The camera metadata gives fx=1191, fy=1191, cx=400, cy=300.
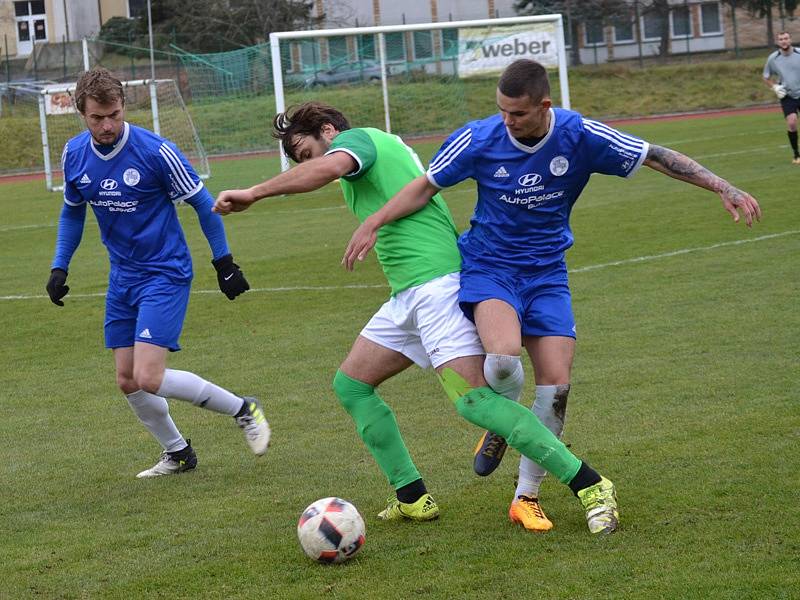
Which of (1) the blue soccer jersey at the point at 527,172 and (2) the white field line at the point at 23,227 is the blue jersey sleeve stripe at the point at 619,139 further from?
(2) the white field line at the point at 23,227

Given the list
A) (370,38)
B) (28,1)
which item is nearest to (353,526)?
(370,38)

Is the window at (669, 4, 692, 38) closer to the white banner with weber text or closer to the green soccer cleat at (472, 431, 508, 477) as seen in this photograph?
the white banner with weber text

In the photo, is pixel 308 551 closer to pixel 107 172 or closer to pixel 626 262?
pixel 107 172

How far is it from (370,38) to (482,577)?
89.3ft

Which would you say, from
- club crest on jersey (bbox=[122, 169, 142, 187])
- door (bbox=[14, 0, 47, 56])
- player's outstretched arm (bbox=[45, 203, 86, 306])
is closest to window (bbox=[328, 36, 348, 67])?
player's outstretched arm (bbox=[45, 203, 86, 306])

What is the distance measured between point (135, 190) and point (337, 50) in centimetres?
2217

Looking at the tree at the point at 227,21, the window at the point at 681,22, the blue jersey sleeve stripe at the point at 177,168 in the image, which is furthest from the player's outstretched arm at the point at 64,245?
the window at the point at 681,22

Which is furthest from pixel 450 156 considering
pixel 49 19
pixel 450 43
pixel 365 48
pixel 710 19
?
pixel 49 19

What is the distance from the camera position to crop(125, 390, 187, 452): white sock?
6375 millimetres

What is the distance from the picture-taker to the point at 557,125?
15.8 ft

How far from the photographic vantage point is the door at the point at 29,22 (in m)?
59.3

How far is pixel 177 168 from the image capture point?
6.21m

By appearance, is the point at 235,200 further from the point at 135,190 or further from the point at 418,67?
the point at 418,67

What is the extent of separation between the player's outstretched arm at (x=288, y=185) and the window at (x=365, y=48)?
959 inches
